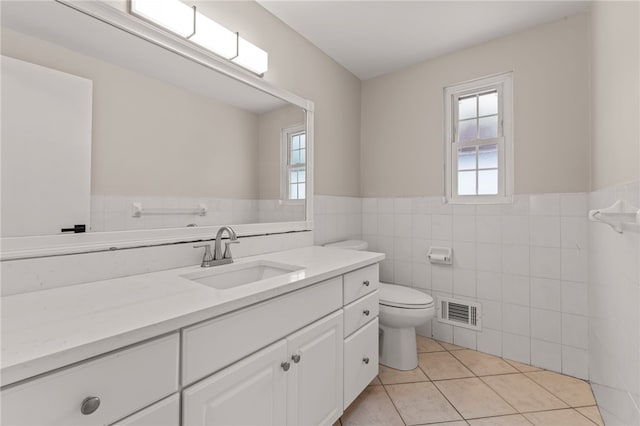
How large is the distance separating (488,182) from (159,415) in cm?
242

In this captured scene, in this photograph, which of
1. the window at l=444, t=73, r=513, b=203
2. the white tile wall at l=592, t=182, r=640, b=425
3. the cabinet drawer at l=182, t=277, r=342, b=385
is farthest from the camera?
the window at l=444, t=73, r=513, b=203

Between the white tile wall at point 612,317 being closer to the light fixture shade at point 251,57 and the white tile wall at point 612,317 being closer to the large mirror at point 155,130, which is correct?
the large mirror at point 155,130

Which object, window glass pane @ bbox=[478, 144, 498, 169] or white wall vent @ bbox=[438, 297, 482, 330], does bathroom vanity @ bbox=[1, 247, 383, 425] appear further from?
window glass pane @ bbox=[478, 144, 498, 169]

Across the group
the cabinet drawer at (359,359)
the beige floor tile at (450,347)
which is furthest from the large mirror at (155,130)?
the beige floor tile at (450,347)

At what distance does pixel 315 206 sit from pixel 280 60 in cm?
105

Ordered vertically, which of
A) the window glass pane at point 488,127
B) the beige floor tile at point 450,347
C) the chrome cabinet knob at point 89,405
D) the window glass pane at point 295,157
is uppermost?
the window glass pane at point 488,127

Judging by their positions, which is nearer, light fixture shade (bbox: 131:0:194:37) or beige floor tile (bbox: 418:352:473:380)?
light fixture shade (bbox: 131:0:194:37)

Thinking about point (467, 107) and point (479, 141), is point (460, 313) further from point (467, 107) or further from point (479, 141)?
point (467, 107)

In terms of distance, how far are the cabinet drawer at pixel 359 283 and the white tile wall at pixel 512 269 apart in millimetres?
988

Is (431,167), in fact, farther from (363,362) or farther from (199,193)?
(199,193)

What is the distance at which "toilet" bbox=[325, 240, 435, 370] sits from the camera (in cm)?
191

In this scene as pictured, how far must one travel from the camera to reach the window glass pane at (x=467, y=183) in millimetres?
2338

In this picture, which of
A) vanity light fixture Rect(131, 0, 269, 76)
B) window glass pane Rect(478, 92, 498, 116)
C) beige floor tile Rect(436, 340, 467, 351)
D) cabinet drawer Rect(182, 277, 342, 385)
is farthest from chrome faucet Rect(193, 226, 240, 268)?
window glass pane Rect(478, 92, 498, 116)

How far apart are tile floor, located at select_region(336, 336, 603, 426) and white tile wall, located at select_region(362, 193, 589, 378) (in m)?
0.18
